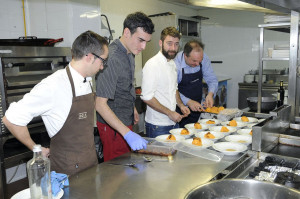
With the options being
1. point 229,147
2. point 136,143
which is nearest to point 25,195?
point 136,143

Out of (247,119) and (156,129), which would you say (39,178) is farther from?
(247,119)

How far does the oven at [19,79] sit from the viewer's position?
8.89 feet

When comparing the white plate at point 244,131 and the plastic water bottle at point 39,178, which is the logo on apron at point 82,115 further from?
the white plate at point 244,131

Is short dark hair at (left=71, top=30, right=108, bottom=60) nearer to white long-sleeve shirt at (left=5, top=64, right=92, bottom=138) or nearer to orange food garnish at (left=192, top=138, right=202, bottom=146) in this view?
white long-sleeve shirt at (left=5, top=64, right=92, bottom=138)

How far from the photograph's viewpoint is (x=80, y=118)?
179cm

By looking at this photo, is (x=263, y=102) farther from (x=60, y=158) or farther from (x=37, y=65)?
(x=37, y=65)

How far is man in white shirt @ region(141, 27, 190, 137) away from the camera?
278cm

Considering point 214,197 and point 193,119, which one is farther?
point 193,119

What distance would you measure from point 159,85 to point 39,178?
1833mm

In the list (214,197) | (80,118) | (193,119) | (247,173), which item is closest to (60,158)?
(80,118)

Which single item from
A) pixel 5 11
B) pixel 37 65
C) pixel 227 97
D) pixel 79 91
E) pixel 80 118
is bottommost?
pixel 227 97

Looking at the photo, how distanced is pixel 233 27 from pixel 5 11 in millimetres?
5328

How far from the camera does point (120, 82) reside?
7.48 ft

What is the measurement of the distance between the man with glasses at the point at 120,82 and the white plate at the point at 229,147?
64 centimetres
